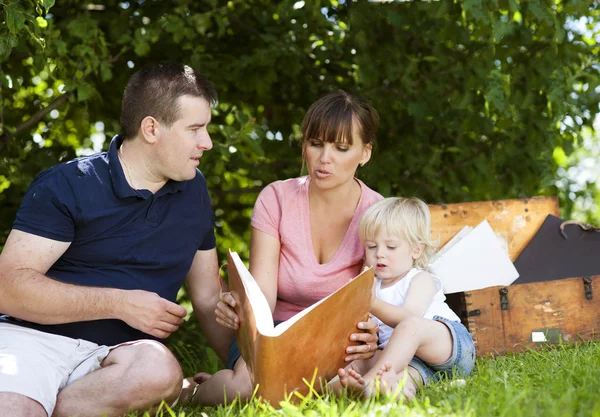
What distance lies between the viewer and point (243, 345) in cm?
269

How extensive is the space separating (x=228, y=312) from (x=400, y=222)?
2.63ft

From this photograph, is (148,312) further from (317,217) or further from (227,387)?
(317,217)

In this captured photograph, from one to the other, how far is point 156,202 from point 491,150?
2.30 metres

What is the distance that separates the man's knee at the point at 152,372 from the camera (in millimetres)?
2559

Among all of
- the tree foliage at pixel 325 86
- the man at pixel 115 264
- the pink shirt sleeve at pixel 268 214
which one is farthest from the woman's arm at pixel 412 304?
the tree foliage at pixel 325 86

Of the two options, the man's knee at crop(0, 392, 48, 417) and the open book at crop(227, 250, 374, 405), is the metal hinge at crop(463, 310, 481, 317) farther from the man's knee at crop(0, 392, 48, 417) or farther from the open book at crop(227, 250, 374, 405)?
the man's knee at crop(0, 392, 48, 417)

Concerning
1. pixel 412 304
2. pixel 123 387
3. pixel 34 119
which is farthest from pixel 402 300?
pixel 34 119

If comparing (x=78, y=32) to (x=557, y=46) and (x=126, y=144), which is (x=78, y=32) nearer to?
(x=126, y=144)

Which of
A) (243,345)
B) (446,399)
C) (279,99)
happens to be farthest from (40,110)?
(446,399)

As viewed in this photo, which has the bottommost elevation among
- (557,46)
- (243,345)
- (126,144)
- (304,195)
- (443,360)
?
(443,360)

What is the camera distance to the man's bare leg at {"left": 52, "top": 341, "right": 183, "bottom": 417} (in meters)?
2.55

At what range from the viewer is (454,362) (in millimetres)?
2918

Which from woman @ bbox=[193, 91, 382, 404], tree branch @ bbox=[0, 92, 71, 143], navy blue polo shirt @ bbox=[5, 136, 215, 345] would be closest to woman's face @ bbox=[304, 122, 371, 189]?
woman @ bbox=[193, 91, 382, 404]

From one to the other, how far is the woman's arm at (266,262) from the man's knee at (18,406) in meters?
1.08
